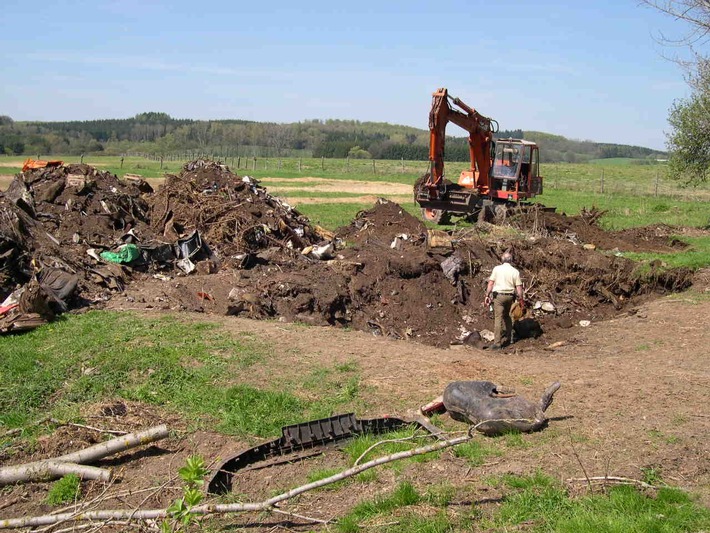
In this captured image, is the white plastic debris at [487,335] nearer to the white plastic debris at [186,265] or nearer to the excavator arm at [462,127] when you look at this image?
the white plastic debris at [186,265]

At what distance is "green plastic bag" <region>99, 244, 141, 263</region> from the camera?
43.7 ft

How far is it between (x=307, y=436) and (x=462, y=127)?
56.0 feet

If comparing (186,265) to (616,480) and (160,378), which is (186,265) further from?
(616,480)

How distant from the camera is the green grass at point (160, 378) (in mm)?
7367

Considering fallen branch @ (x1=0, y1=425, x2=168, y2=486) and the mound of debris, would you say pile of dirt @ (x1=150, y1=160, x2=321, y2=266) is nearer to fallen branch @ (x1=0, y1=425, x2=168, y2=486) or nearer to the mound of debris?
the mound of debris

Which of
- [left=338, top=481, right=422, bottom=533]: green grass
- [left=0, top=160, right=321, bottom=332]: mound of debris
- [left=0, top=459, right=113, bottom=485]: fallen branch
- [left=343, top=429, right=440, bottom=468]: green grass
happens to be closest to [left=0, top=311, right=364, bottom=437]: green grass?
[left=343, top=429, right=440, bottom=468]: green grass

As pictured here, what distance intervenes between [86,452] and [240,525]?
1992 millimetres

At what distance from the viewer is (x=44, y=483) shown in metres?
6.17

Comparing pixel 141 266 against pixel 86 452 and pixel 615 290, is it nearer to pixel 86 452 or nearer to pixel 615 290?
pixel 86 452

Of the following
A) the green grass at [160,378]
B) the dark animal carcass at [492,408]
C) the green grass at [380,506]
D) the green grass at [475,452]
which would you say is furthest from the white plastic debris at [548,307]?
Result: the green grass at [380,506]

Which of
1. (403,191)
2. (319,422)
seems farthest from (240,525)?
(403,191)

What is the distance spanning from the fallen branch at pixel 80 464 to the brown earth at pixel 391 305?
0.14m

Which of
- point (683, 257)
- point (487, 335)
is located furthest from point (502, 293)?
point (683, 257)

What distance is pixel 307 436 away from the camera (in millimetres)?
6531
